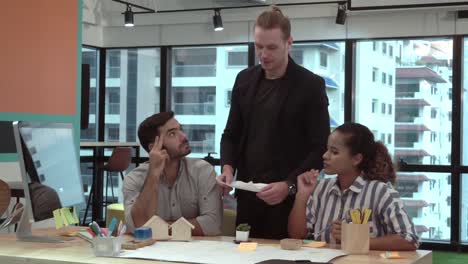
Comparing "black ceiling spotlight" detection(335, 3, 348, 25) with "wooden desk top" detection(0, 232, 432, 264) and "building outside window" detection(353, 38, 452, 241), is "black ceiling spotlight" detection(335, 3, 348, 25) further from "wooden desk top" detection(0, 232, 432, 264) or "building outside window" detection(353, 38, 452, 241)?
"wooden desk top" detection(0, 232, 432, 264)

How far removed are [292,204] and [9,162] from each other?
11.7 ft

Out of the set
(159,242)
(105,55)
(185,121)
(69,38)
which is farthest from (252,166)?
(105,55)

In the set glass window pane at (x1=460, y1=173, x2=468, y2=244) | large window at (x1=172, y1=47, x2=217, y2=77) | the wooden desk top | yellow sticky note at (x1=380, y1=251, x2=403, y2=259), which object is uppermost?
large window at (x1=172, y1=47, x2=217, y2=77)

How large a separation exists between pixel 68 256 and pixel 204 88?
7.09 m

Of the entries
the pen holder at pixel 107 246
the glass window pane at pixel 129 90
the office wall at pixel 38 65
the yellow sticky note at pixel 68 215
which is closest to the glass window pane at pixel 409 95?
the glass window pane at pixel 129 90

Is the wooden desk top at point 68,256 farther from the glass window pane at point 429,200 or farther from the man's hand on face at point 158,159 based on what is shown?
the glass window pane at point 429,200

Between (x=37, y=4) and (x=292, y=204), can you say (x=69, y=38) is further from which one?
(x=292, y=204)

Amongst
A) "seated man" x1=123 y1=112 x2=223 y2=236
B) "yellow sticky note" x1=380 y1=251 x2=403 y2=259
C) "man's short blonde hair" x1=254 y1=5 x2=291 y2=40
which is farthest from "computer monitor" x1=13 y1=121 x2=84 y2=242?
"yellow sticky note" x1=380 y1=251 x2=403 y2=259

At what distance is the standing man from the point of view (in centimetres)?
294

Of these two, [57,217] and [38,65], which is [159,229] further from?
[38,65]

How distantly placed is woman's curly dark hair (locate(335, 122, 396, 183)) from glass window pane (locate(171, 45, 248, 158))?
6275 mm

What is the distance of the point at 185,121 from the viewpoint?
9391 mm

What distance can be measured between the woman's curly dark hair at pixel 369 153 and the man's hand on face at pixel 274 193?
1.02 feet

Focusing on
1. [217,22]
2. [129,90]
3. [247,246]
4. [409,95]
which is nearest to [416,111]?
[409,95]
